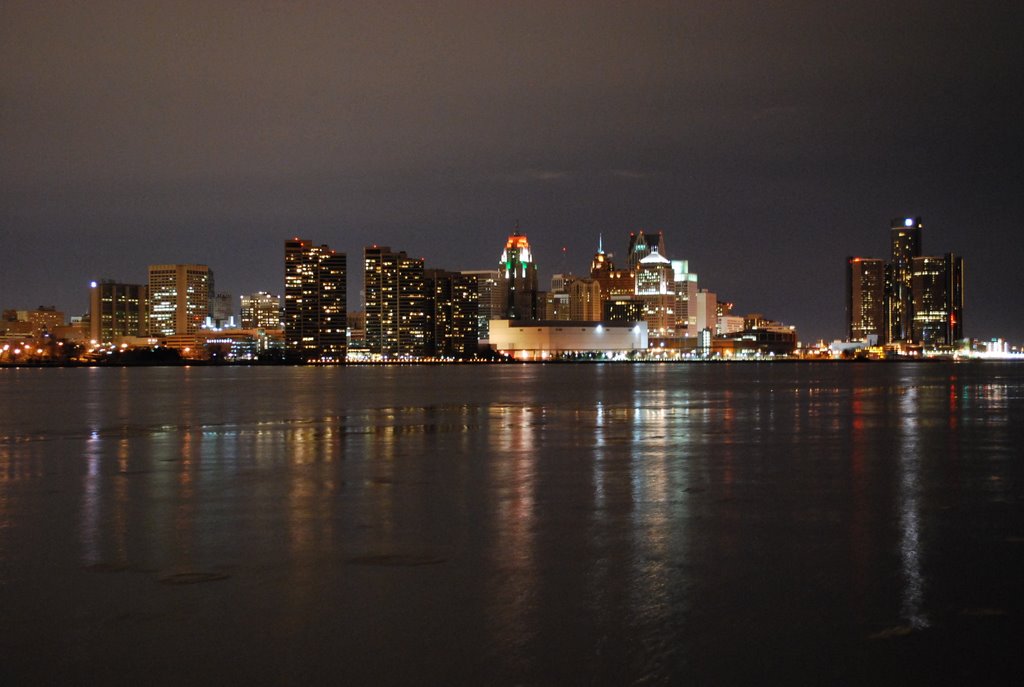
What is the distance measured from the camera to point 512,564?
439 inches

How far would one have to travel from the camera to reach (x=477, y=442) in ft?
87.2

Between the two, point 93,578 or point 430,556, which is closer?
point 93,578

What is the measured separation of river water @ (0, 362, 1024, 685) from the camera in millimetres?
7855

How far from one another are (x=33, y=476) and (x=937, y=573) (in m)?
16.7

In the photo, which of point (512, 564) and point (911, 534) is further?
point (911, 534)

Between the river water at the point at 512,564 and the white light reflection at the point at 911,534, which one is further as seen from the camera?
the white light reflection at the point at 911,534

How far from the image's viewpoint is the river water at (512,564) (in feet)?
25.8

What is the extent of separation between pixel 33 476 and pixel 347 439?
31.9ft

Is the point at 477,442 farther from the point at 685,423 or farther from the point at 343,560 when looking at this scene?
the point at 343,560

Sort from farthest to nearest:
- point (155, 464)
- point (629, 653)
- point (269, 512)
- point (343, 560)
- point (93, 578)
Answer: point (155, 464) → point (269, 512) → point (343, 560) → point (93, 578) → point (629, 653)

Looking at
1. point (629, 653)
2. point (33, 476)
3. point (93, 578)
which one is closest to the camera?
point (629, 653)

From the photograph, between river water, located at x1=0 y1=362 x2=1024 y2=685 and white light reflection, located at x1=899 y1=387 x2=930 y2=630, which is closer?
river water, located at x1=0 y1=362 x2=1024 y2=685

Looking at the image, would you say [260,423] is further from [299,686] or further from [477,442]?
[299,686]

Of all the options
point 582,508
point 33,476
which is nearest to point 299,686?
point 582,508
